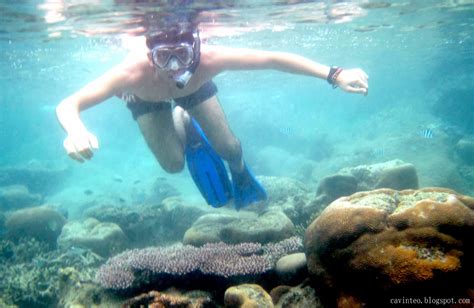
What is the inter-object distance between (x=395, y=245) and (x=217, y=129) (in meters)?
5.42

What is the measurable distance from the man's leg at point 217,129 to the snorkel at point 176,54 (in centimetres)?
178

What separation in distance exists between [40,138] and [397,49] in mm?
56792

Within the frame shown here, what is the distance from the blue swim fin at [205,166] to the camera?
27.9ft

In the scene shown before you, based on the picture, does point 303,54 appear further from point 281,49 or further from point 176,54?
point 176,54

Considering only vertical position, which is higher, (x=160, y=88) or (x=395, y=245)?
(x=160, y=88)

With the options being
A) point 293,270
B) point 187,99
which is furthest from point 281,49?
point 293,270

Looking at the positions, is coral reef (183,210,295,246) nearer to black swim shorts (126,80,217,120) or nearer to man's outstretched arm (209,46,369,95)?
black swim shorts (126,80,217,120)

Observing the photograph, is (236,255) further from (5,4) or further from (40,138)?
(40,138)

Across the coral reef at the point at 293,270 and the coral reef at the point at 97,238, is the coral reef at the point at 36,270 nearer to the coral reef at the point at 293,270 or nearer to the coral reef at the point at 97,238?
the coral reef at the point at 97,238

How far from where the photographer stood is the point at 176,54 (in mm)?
6195

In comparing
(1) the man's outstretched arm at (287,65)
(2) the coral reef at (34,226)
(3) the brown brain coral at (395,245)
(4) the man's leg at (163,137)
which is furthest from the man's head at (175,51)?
(2) the coral reef at (34,226)

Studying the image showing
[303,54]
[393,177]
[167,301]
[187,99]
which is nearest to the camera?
[167,301]

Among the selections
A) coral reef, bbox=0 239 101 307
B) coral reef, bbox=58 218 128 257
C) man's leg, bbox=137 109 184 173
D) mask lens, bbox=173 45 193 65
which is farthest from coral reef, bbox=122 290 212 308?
coral reef, bbox=58 218 128 257

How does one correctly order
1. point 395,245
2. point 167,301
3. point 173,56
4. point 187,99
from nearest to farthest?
1. point 395,245
2. point 167,301
3. point 173,56
4. point 187,99
